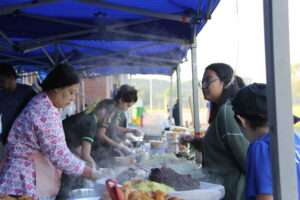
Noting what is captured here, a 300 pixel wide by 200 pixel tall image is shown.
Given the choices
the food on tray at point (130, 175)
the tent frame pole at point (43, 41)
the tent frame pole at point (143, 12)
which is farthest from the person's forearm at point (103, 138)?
the food on tray at point (130, 175)

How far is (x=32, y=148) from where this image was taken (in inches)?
85.9

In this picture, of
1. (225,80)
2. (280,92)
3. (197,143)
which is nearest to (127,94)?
(197,143)

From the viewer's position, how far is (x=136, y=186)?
1.90 metres

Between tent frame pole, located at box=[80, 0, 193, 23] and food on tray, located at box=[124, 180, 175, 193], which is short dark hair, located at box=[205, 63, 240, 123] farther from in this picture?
tent frame pole, located at box=[80, 0, 193, 23]

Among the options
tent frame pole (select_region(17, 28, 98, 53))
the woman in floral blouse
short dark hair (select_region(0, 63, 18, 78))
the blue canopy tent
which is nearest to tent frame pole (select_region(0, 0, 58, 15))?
the blue canopy tent

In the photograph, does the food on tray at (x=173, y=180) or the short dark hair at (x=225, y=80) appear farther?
the short dark hair at (x=225, y=80)

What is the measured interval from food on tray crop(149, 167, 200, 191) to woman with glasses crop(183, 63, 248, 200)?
30 centimetres

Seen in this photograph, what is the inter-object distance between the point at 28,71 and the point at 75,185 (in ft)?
17.6

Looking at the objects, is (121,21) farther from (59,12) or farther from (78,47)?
(78,47)

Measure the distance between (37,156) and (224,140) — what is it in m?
1.09

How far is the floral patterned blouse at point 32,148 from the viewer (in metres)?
2.14

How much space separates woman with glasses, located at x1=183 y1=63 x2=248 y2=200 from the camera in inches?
87.7

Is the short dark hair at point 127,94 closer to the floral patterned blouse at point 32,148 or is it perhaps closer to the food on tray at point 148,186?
the floral patterned blouse at point 32,148

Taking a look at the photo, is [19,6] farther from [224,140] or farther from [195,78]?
[224,140]
